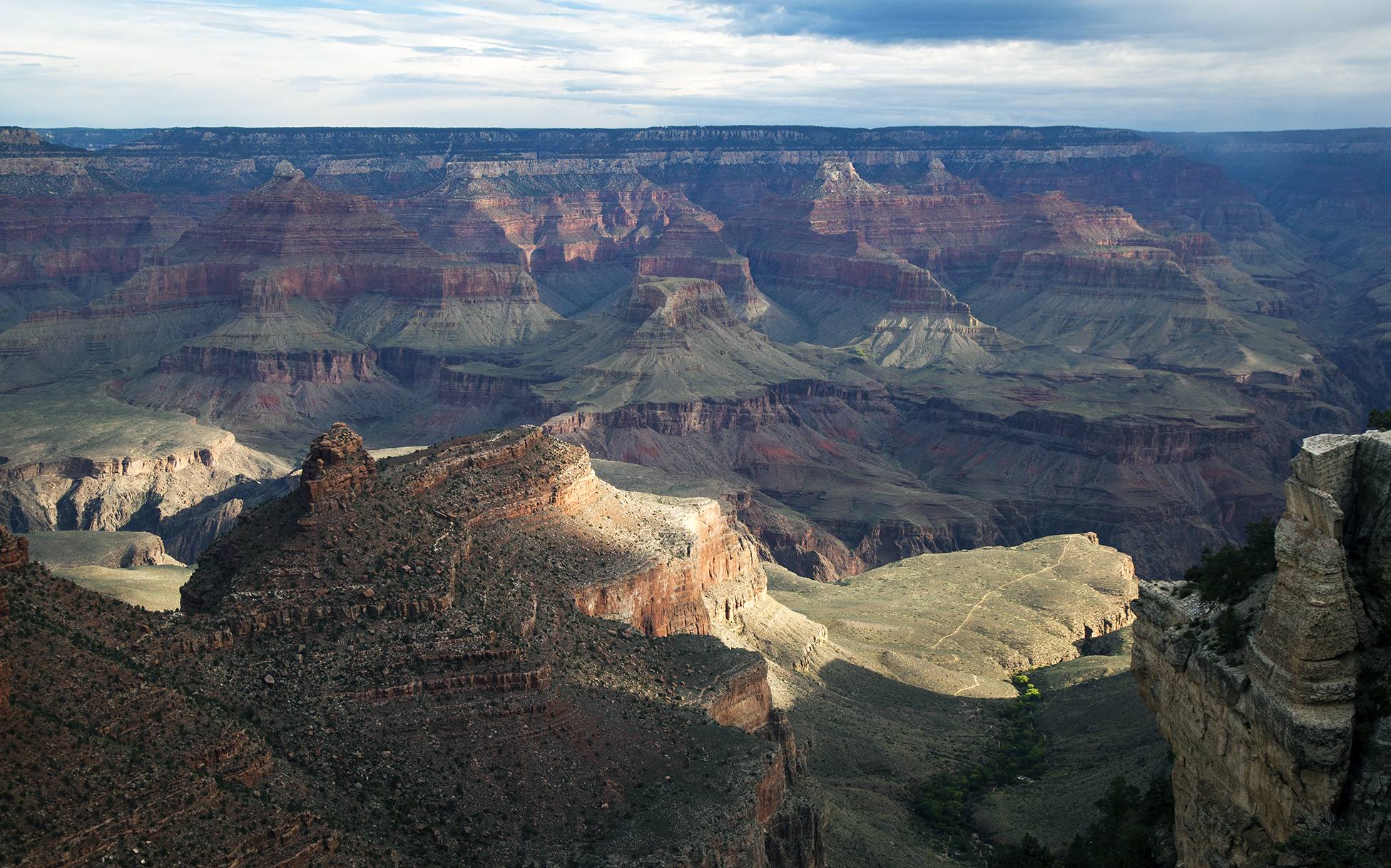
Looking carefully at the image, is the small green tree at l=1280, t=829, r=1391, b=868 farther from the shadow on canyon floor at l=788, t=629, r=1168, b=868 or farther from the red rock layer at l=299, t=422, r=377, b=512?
the red rock layer at l=299, t=422, r=377, b=512

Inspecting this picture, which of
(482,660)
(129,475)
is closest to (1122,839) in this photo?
(482,660)

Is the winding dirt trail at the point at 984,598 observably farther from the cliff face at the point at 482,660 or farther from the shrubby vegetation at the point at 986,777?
the cliff face at the point at 482,660

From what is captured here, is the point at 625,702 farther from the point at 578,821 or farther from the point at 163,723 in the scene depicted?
the point at 163,723

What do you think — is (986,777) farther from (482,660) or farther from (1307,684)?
(1307,684)

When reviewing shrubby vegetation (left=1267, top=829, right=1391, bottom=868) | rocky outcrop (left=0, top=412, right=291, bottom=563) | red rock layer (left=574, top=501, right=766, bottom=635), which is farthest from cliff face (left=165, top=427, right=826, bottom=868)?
rocky outcrop (left=0, top=412, right=291, bottom=563)

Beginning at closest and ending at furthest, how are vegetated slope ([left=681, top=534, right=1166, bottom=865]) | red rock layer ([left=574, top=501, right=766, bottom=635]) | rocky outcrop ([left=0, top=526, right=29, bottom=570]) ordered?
1. rocky outcrop ([left=0, top=526, right=29, bottom=570])
2. vegetated slope ([left=681, top=534, right=1166, bottom=865])
3. red rock layer ([left=574, top=501, right=766, bottom=635])

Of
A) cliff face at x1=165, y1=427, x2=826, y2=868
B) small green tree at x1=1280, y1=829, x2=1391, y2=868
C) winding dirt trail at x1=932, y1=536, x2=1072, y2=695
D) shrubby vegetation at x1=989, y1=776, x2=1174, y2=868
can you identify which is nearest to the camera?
small green tree at x1=1280, y1=829, x2=1391, y2=868

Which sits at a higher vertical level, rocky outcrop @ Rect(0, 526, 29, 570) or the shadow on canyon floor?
rocky outcrop @ Rect(0, 526, 29, 570)

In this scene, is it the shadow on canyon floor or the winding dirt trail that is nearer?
the shadow on canyon floor
